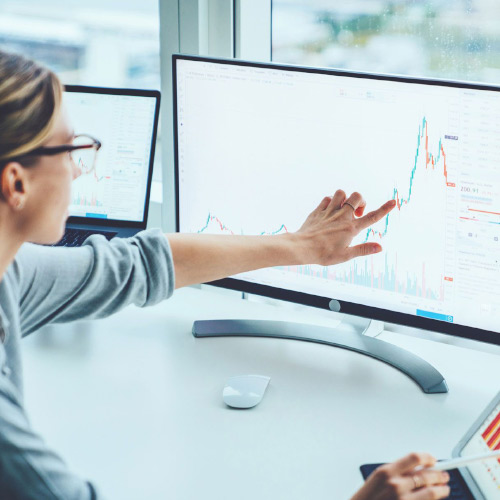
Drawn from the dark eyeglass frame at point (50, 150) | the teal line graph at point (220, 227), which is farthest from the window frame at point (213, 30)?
the dark eyeglass frame at point (50, 150)

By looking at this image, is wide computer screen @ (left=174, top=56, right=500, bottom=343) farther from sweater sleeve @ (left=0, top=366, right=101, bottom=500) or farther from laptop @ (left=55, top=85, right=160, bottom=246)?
sweater sleeve @ (left=0, top=366, right=101, bottom=500)

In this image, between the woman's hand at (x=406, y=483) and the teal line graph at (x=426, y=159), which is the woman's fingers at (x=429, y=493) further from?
the teal line graph at (x=426, y=159)

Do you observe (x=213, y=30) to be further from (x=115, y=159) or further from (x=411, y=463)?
(x=411, y=463)

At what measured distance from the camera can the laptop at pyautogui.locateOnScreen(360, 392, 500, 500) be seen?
96 centimetres

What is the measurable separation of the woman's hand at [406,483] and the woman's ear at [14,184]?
20.1 inches

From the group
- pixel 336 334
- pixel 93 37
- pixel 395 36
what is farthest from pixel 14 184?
pixel 93 37

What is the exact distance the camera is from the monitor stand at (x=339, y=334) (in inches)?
51.6

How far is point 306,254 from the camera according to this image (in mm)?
1272

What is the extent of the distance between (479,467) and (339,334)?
46 centimetres

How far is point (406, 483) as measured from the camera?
0.86 m

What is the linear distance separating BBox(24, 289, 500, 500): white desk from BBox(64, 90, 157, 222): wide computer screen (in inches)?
10.2

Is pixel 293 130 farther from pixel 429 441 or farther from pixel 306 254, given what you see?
pixel 429 441

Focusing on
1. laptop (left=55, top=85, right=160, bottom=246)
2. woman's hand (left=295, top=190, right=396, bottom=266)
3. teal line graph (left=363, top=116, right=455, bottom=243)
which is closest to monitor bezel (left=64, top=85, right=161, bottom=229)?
laptop (left=55, top=85, right=160, bottom=246)

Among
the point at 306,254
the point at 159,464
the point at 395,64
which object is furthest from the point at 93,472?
the point at 395,64
